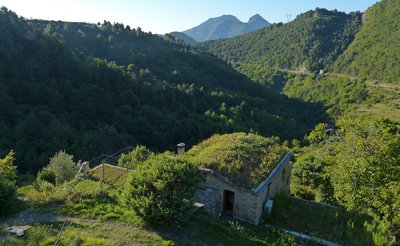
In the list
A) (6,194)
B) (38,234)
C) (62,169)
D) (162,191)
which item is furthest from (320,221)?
(62,169)

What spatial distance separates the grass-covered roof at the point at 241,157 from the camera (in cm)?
1659

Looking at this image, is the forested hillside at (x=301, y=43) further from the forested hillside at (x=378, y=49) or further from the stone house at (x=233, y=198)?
the stone house at (x=233, y=198)

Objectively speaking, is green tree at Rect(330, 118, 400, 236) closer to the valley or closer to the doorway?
the valley

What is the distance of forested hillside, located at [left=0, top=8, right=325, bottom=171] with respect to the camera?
41.1m

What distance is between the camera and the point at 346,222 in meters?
16.6

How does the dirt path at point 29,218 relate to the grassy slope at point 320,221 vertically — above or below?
above

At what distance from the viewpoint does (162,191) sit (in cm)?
1279

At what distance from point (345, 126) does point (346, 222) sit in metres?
4.91

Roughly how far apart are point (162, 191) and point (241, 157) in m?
6.31

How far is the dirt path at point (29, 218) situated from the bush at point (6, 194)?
2.26 feet

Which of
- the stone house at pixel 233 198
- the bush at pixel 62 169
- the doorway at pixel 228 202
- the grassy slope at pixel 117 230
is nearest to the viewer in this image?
the grassy slope at pixel 117 230

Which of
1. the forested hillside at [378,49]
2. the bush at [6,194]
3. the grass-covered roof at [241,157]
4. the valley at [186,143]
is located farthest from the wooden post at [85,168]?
the forested hillside at [378,49]

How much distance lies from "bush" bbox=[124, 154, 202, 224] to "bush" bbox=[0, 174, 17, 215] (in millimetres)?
5584

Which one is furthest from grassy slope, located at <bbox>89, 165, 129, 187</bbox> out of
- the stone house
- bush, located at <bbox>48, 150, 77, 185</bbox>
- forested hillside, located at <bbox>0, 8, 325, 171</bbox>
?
forested hillside, located at <bbox>0, 8, 325, 171</bbox>
